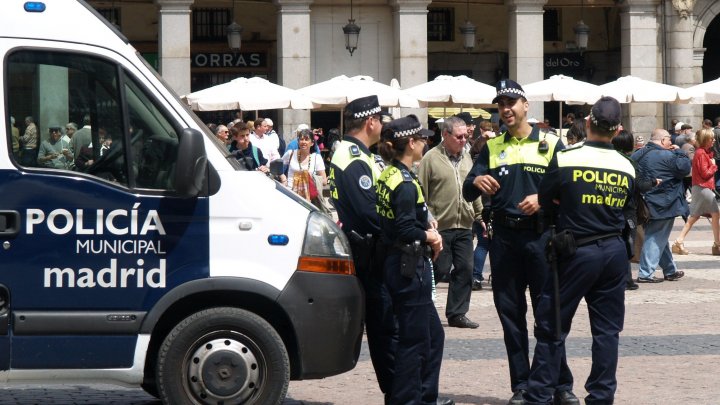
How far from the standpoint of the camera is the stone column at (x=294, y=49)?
31.7 metres

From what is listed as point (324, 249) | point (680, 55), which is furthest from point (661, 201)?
point (680, 55)

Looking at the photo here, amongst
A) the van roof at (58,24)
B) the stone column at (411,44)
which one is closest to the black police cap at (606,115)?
the van roof at (58,24)

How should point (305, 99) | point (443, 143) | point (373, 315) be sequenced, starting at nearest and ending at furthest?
1. point (373, 315)
2. point (443, 143)
3. point (305, 99)

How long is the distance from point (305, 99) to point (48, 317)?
1770 cm

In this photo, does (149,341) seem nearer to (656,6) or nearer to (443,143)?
(443,143)

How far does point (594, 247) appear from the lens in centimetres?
805

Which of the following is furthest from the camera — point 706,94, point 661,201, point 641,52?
point 641,52

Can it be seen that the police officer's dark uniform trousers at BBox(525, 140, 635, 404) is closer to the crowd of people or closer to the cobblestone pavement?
the crowd of people

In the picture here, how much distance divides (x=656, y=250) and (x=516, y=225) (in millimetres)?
7927

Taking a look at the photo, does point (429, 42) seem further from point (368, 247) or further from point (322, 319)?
point (322, 319)

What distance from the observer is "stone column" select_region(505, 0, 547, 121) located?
3294 cm

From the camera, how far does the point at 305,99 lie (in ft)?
81.9

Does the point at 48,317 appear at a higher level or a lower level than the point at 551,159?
lower

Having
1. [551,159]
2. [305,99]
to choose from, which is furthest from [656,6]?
[551,159]
